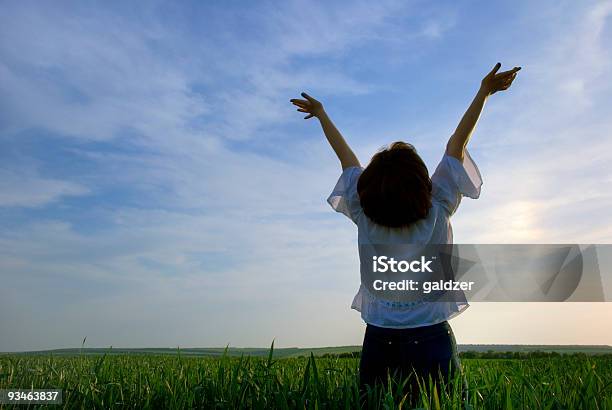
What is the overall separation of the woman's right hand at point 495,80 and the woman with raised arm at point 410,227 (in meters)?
0.09

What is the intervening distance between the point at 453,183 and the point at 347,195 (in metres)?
0.69

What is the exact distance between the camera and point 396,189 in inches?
130

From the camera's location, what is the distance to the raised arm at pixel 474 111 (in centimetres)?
361

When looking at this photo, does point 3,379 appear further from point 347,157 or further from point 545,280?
point 545,280

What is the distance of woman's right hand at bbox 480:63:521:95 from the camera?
3846 mm

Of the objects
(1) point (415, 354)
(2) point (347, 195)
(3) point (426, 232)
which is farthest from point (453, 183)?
(1) point (415, 354)

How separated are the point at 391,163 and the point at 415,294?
2.59ft

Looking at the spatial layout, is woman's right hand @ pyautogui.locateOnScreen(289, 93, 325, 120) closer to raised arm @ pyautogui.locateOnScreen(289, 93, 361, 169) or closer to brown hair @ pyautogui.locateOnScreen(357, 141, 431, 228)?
raised arm @ pyautogui.locateOnScreen(289, 93, 361, 169)

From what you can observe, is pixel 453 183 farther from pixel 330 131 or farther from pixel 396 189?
pixel 330 131

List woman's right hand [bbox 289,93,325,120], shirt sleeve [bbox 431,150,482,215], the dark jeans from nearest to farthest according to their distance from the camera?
the dark jeans, shirt sleeve [bbox 431,150,482,215], woman's right hand [bbox 289,93,325,120]

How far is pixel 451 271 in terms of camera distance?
11.3ft

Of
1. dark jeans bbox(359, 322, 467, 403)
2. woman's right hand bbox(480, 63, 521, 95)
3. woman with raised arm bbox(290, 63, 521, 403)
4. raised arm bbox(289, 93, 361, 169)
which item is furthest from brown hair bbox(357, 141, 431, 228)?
woman's right hand bbox(480, 63, 521, 95)

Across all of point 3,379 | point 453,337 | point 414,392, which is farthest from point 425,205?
point 3,379

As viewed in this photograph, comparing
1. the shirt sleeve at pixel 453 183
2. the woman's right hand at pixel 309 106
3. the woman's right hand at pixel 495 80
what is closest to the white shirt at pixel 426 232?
the shirt sleeve at pixel 453 183
